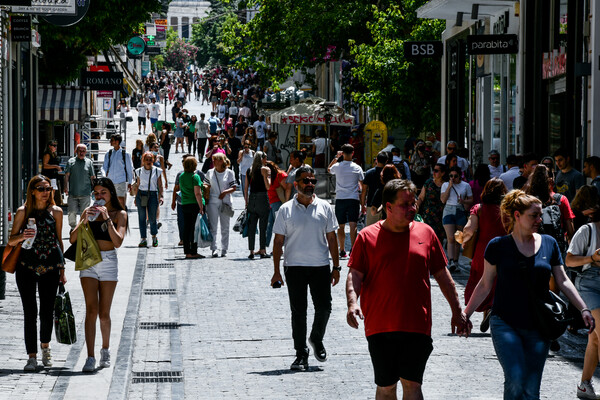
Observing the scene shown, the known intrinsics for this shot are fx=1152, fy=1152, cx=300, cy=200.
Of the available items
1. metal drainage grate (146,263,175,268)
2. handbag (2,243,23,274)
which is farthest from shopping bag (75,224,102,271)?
metal drainage grate (146,263,175,268)

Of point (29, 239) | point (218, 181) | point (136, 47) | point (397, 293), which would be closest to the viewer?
point (397, 293)

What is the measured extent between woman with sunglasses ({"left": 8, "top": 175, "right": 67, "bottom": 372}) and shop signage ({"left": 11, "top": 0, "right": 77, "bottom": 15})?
6.46m

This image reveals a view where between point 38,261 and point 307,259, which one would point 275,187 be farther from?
point 38,261

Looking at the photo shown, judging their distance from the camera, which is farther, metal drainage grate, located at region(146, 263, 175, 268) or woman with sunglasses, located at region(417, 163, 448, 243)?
metal drainage grate, located at region(146, 263, 175, 268)

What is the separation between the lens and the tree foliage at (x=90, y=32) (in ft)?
82.9

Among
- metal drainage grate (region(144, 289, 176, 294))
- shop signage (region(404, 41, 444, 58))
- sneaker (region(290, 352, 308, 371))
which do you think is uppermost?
shop signage (region(404, 41, 444, 58))

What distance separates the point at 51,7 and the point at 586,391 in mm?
10167

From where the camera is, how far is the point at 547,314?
6.72 m

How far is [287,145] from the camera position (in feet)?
130

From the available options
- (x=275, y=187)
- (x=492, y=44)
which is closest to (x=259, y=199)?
(x=275, y=187)

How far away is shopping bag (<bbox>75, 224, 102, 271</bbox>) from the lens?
937 cm

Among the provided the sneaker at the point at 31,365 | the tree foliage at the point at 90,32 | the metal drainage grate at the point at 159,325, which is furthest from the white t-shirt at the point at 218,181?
the sneaker at the point at 31,365

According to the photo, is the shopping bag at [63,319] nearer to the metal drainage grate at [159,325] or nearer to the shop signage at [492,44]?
the metal drainage grate at [159,325]

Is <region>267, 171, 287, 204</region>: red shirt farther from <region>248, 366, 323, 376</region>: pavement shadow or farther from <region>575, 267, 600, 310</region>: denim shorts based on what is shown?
<region>575, 267, 600, 310</region>: denim shorts
